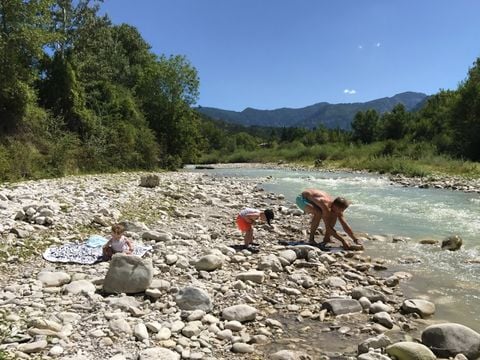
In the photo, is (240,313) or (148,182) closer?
(240,313)

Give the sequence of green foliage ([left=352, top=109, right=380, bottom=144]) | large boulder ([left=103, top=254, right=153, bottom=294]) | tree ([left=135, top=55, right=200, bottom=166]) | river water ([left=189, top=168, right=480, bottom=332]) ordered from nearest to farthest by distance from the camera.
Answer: large boulder ([left=103, top=254, right=153, bottom=294]), river water ([left=189, top=168, right=480, bottom=332]), tree ([left=135, top=55, right=200, bottom=166]), green foliage ([left=352, top=109, right=380, bottom=144])

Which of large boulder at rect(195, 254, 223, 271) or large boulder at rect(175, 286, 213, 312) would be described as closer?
large boulder at rect(175, 286, 213, 312)

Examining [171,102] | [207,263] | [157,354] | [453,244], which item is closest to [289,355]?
[157,354]

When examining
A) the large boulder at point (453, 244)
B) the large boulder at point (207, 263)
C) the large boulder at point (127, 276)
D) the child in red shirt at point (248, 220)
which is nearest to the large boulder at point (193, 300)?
the large boulder at point (127, 276)

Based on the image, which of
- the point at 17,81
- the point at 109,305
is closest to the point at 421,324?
the point at 109,305

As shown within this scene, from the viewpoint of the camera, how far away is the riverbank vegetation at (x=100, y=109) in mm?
19703

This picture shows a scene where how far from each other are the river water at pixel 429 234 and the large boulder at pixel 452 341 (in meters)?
0.93

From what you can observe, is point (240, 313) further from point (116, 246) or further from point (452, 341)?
point (116, 246)

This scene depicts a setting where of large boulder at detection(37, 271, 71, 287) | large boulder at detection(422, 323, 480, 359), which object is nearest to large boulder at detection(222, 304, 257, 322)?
large boulder at detection(422, 323, 480, 359)

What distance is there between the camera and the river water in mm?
6953

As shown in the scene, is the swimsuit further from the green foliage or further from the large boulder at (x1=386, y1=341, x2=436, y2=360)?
the green foliage

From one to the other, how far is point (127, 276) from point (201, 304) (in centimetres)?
114

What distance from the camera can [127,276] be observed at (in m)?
6.01

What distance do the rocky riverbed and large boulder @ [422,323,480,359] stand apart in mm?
12
